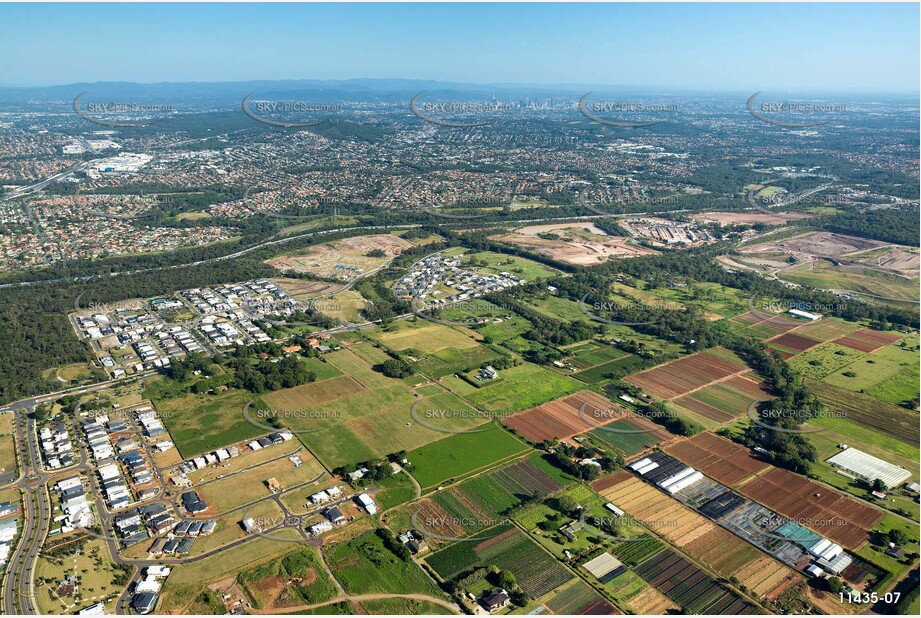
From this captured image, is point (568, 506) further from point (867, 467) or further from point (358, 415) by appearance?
point (867, 467)

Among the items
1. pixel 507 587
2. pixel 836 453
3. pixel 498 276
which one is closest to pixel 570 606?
pixel 507 587

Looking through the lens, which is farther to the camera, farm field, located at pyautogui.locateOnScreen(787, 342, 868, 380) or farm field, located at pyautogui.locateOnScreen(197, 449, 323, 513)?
farm field, located at pyautogui.locateOnScreen(787, 342, 868, 380)

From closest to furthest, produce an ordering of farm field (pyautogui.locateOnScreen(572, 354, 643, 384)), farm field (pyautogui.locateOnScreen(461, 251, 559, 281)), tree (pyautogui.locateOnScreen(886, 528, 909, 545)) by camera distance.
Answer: tree (pyautogui.locateOnScreen(886, 528, 909, 545)) → farm field (pyautogui.locateOnScreen(572, 354, 643, 384)) → farm field (pyautogui.locateOnScreen(461, 251, 559, 281))

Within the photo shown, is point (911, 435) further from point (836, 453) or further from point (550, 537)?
point (550, 537)

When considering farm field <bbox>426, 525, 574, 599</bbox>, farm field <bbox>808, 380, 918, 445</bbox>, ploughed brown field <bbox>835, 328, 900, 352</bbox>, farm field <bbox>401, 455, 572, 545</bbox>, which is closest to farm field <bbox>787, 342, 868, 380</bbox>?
ploughed brown field <bbox>835, 328, 900, 352</bbox>

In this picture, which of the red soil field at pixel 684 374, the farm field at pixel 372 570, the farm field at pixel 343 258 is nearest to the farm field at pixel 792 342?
the red soil field at pixel 684 374

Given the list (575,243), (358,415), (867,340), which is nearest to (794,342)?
(867,340)

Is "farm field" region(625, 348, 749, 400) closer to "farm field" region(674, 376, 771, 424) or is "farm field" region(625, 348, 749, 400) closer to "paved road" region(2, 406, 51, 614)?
"farm field" region(674, 376, 771, 424)
